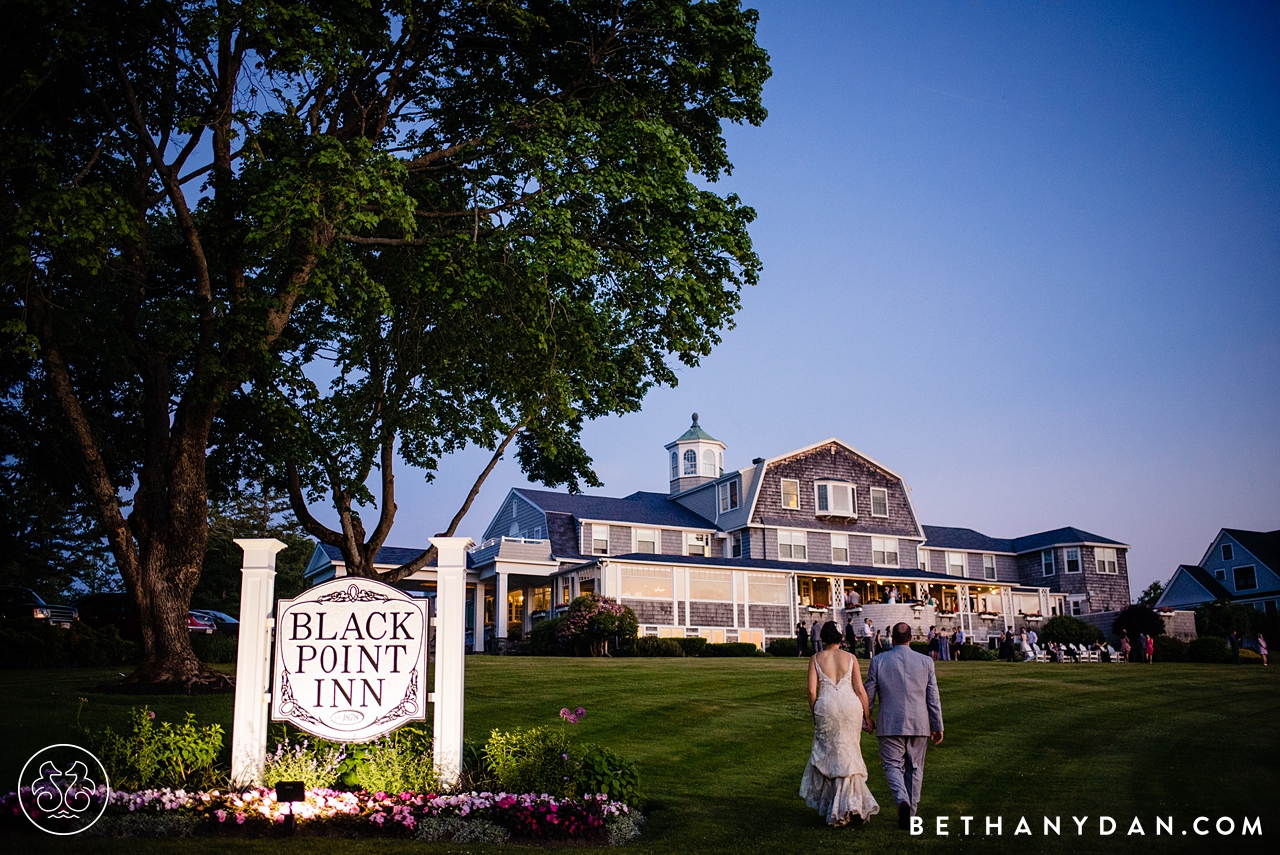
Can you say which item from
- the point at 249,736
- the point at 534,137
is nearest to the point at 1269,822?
the point at 249,736

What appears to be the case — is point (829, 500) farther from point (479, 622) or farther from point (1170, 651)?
point (479, 622)

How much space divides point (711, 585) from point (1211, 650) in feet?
62.4

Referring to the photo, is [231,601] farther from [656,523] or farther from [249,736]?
[249,736]

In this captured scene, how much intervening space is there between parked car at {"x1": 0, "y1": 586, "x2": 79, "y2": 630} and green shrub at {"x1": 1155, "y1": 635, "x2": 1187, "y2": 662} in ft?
127

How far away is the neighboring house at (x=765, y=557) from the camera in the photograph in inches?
1554

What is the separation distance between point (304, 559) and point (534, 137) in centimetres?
4971

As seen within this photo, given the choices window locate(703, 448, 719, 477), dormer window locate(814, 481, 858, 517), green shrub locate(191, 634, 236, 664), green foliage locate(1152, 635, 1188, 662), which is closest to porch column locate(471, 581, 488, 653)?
window locate(703, 448, 719, 477)

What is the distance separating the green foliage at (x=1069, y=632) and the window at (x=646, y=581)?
51.9 feet

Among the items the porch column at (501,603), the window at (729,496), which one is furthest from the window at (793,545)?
the porch column at (501,603)

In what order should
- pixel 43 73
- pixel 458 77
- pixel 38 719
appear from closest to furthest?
pixel 38 719, pixel 43 73, pixel 458 77

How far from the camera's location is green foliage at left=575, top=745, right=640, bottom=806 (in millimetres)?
9129

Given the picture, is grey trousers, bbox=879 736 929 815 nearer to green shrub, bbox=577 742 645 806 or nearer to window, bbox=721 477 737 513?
green shrub, bbox=577 742 645 806

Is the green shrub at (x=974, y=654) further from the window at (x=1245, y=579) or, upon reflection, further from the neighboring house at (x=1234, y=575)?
the window at (x=1245, y=579)

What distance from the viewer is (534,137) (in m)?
15.6
